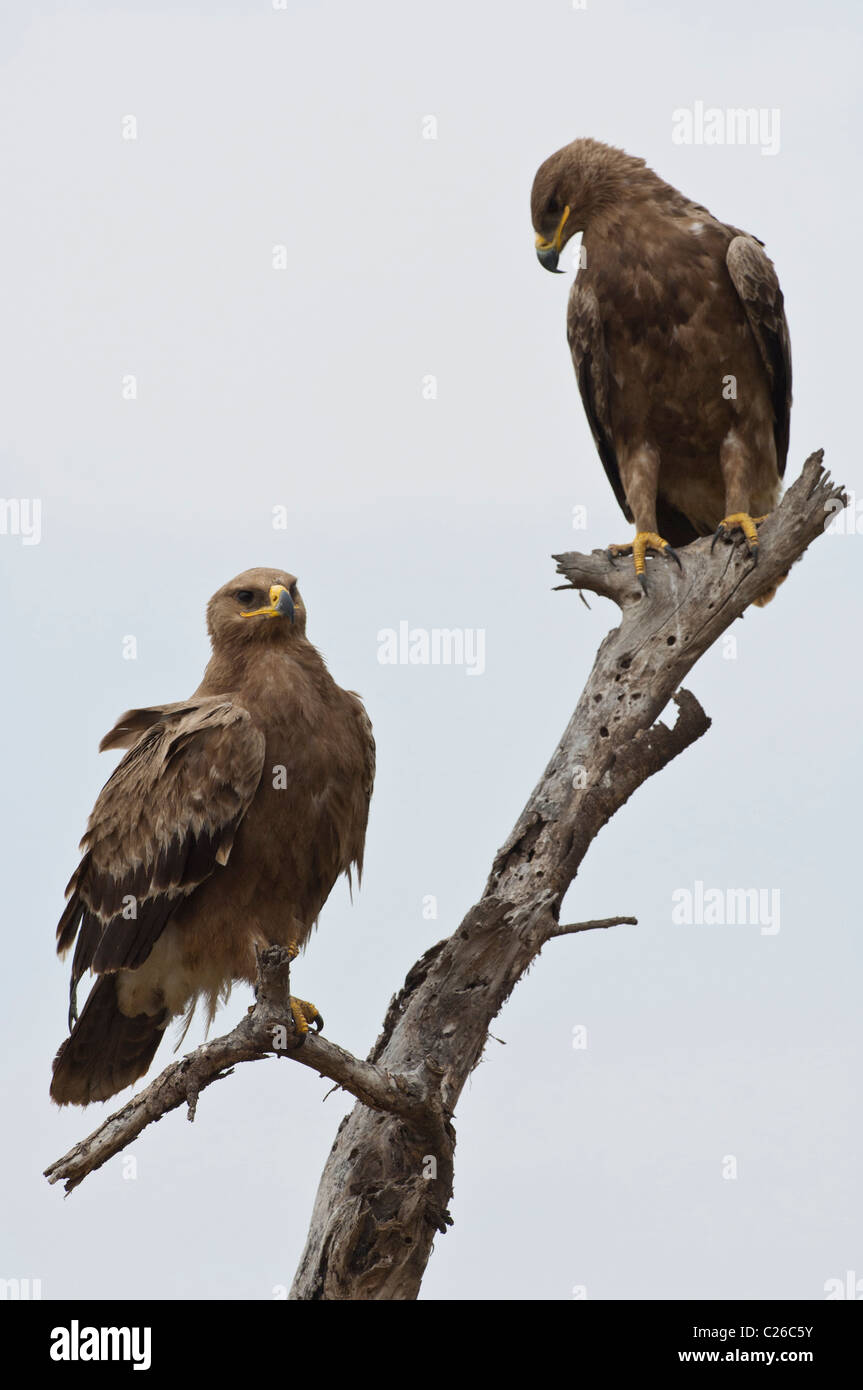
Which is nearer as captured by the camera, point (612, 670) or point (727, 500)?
point (612, 670)

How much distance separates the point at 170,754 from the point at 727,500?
9.80 ft

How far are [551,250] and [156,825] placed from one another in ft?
11.3

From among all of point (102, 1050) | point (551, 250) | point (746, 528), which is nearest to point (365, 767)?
point (102, 1050)

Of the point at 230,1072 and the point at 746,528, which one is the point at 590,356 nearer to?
the point at 746,528

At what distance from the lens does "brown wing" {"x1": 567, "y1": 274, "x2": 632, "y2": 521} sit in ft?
27.6

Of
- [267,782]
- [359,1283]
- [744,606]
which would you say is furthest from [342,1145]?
[744,606]

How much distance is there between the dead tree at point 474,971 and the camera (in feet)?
20.2

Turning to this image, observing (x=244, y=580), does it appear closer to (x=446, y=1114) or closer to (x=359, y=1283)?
(x=446, y=1114)

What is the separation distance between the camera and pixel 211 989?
732 centimetres

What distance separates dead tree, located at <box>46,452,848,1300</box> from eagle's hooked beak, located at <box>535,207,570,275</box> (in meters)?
1.66

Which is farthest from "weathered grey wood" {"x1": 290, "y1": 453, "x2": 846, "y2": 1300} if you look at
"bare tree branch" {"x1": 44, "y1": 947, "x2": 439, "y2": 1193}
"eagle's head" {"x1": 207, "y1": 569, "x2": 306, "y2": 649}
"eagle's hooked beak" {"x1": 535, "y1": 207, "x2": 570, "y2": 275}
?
"eagle's hooked beak" {"x1": 535, "y1": 207, "x2": 570, "y2": 275}

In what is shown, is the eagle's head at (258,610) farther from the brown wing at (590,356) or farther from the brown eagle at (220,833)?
the brown wing at (590,356)

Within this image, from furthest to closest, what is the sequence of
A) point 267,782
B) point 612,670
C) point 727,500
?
point 727,500
point 612,670
point 267,782

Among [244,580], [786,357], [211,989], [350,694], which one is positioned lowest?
[211,989]
